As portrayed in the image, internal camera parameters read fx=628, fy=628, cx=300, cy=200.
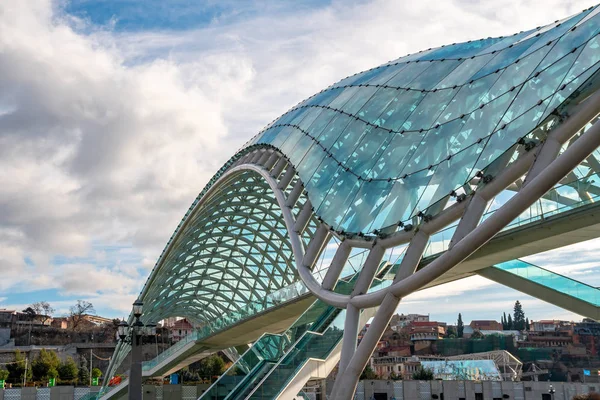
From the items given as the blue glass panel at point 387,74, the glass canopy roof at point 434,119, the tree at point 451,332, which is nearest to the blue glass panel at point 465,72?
the glass canopy roof at point 434,119

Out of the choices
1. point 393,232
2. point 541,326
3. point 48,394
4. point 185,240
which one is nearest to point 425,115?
point 393,232

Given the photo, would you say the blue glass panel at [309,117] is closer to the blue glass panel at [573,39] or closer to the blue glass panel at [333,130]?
the blue glass panel at [333,130]

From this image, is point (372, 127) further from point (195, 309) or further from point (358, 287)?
point (195, 309)

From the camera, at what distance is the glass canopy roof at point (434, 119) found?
17.5 metres

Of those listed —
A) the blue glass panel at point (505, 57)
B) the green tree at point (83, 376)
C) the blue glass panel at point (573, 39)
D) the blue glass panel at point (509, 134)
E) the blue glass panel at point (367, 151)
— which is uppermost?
the blue glass panel at point (505, 57)

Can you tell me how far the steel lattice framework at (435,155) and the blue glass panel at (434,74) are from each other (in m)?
0.08

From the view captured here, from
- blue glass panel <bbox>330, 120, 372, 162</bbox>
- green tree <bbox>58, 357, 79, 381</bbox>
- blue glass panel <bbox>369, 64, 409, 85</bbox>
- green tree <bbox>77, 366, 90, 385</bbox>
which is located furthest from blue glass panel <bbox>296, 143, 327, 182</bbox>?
green tree <bbox>77, 366, 90, 385</bbox>

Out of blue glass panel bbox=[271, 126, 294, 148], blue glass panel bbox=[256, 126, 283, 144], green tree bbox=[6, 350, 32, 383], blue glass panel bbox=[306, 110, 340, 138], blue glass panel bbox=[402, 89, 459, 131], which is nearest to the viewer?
blue glass panel bbox=[402, 89, 459, 131]

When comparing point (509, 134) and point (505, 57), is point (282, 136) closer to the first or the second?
point (505, 57)

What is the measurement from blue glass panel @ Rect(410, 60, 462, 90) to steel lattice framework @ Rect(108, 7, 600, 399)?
0.28 ft

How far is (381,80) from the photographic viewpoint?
30.3m

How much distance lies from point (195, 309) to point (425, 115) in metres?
62.8

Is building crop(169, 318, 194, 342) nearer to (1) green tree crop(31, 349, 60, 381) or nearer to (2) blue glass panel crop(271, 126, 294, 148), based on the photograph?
(1) green tree crop(31, 349, 60, 381)

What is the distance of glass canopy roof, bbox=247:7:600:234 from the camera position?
17.5m
